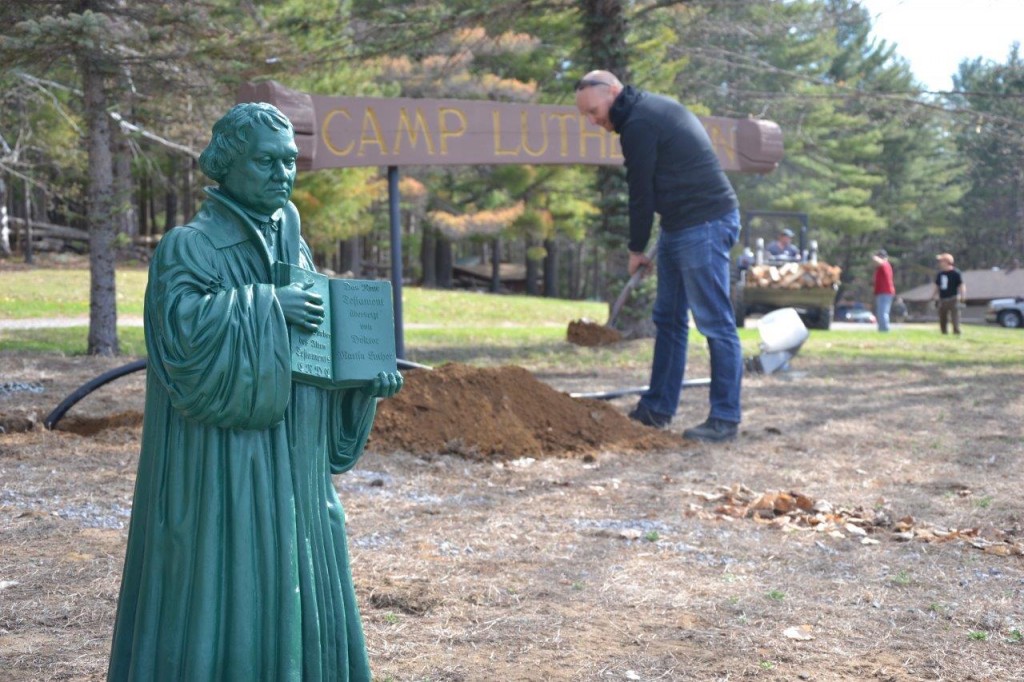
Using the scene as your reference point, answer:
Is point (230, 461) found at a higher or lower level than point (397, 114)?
lower

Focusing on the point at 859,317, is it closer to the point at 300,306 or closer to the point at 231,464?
the point at 300,306

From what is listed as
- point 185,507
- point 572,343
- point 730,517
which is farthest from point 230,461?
point 572,343

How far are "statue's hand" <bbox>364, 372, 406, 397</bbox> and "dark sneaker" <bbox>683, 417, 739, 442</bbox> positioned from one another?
16.6ft

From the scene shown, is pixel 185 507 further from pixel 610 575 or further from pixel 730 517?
pixel 730 517

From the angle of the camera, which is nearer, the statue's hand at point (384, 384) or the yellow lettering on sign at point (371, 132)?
the statue's hand at point (384, 384)

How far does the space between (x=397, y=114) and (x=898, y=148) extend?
41.1 m

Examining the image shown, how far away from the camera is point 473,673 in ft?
11.3

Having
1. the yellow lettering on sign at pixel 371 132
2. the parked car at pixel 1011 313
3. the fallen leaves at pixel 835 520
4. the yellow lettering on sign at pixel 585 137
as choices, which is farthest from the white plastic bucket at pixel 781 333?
the parked car at pixel 1011 313

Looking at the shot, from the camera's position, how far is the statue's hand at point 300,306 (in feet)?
8.34

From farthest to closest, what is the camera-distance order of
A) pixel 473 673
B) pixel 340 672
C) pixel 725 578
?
pixel 725 578 → pixel 473 673 → pixel 340 672

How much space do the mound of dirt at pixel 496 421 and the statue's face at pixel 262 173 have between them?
432 centimetres

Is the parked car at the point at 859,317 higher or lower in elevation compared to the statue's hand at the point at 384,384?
lower

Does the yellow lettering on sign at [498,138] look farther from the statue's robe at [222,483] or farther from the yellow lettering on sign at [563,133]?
the statue's robe at [222,483]

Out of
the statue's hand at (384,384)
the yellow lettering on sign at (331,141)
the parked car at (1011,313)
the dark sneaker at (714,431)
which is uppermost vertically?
the yellow lettering on sign at (331,141)
